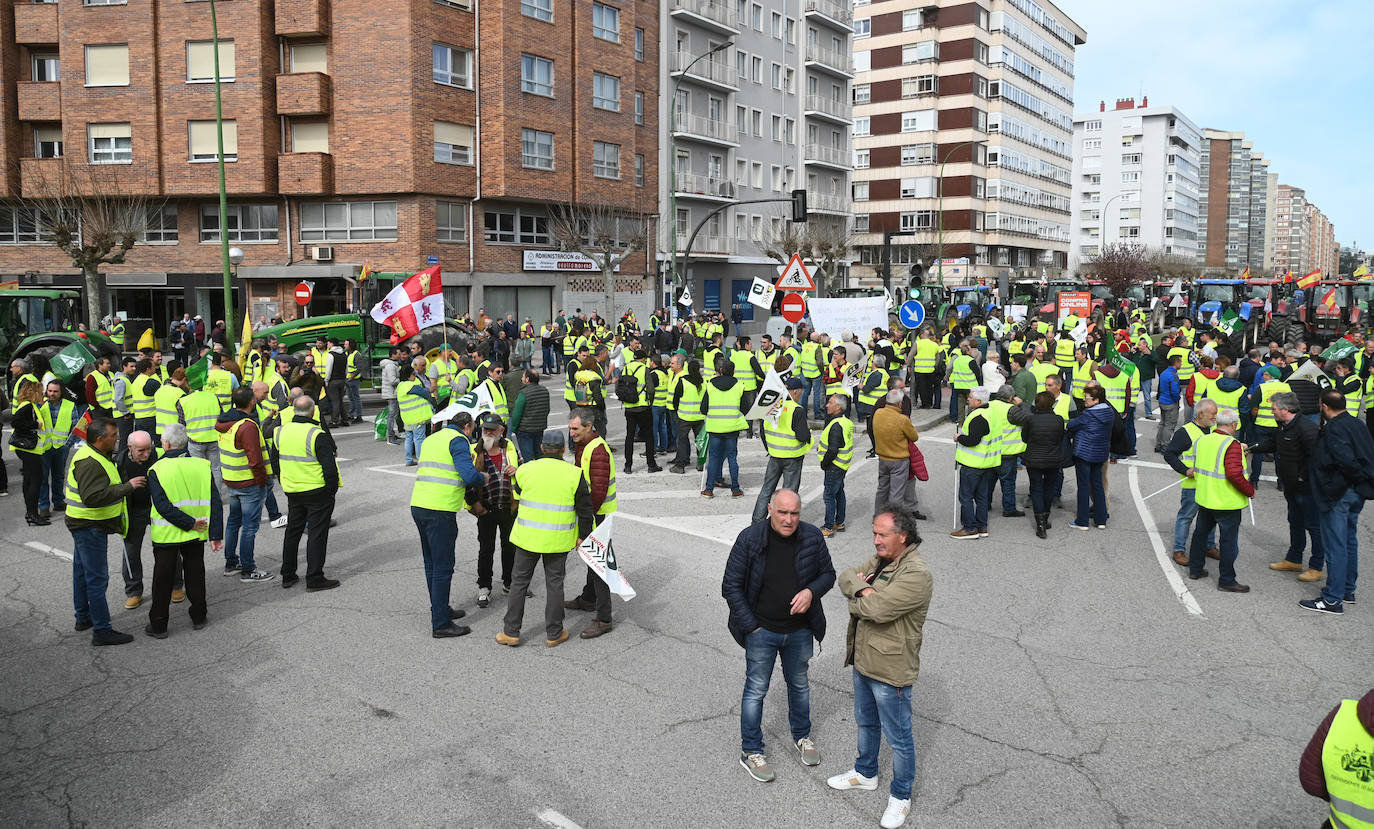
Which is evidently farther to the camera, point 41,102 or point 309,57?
point 41,102

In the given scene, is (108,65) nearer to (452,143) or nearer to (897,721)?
(452,143)

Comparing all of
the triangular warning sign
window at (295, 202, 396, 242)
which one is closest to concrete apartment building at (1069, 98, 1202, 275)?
window at (295, 202, 396, 242)

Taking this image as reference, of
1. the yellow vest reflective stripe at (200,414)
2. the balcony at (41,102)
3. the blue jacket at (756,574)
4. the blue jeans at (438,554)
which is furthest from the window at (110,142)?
the blue jacket at (756,574)

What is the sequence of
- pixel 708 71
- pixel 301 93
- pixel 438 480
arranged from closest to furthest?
pixel 438 480 < pixel 301 93 < pixel 708 71

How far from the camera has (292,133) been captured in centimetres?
3688

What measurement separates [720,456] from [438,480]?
5619 mm

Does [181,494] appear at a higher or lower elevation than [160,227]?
lower

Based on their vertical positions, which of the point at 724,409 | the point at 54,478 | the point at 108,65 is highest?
the point at 108,65

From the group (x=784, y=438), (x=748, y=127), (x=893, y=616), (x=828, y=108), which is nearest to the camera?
(x=893, y=616)

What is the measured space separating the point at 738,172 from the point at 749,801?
174 ft

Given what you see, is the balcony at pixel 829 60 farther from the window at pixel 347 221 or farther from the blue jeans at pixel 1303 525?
the blue jeans at pixel 1303 525

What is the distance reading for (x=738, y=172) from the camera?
55938mm

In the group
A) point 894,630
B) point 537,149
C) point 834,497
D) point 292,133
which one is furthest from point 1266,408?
point 292,133

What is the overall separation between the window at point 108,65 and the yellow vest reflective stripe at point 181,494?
116 ft
